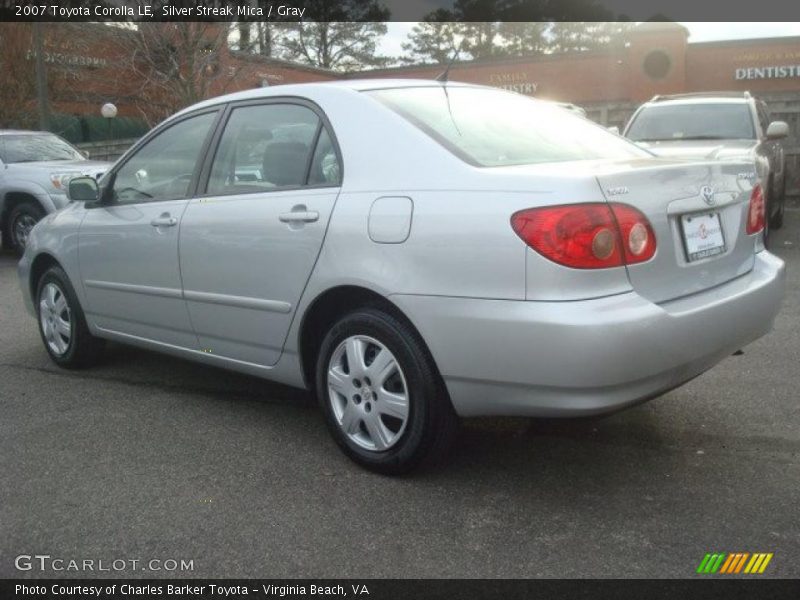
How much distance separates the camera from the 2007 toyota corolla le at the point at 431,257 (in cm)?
285

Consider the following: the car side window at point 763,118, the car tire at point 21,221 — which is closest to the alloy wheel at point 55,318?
the car tire at point 21,221

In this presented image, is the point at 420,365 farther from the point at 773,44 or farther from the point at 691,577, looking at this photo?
the point at 773,44

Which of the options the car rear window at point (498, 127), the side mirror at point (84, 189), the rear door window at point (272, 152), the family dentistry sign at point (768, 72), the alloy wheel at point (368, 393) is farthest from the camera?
the family dentistry sign at point (768, 72)

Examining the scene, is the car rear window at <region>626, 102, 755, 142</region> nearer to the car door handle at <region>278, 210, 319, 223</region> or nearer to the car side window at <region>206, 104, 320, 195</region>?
the car side window at <region>206, 104, 320, 195</region>

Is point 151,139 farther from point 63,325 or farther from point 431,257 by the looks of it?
point 431,257

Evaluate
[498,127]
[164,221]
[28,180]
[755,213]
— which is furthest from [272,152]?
[28,180]

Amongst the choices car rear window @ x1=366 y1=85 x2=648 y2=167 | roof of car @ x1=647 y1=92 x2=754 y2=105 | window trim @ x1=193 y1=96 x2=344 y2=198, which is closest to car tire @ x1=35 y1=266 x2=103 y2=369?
window trim @ x1=193 y1=96 x2=344 y2=198

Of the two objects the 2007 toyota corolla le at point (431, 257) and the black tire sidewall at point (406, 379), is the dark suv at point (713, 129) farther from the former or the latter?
the black tire sidewall at point (406, 379)

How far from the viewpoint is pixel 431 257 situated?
3057mm

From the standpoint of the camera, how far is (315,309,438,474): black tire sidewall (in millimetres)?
3150

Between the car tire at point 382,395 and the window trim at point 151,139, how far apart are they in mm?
1274

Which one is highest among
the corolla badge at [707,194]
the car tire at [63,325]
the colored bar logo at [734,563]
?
the corolla badge at [707,194]

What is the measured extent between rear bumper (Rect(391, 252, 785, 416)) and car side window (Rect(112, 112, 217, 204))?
1721 mm
